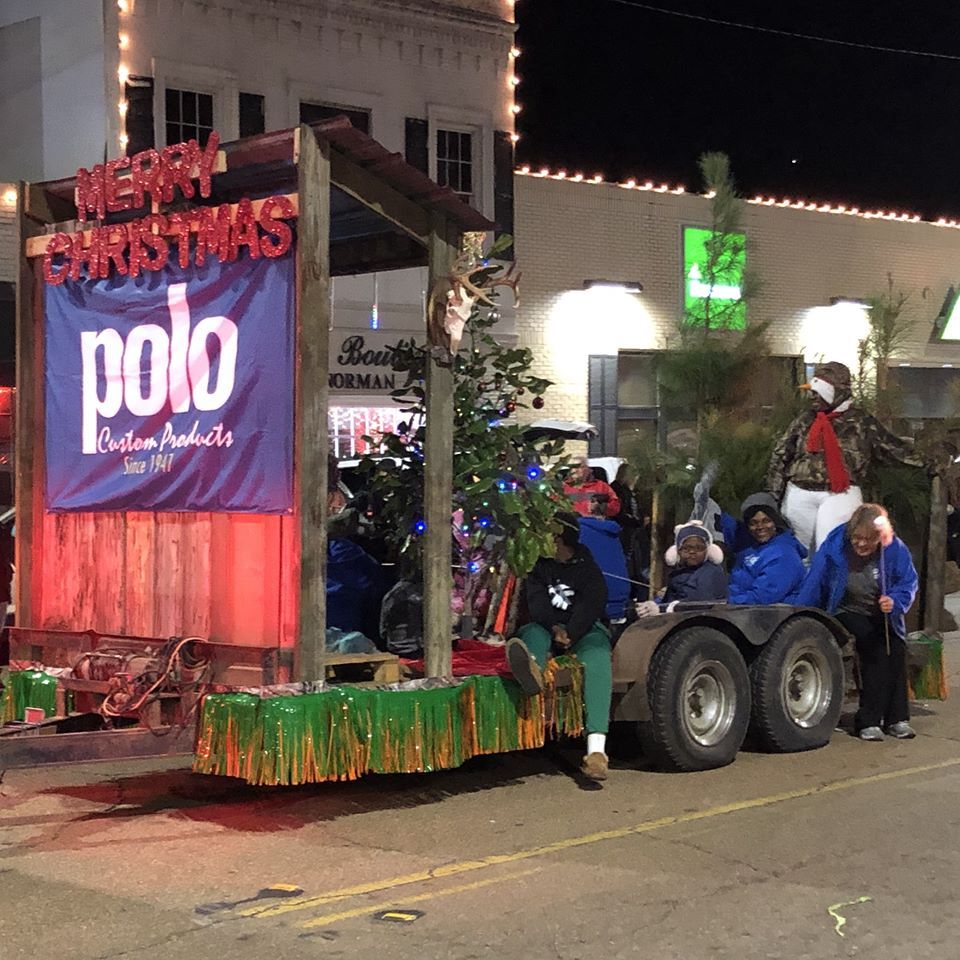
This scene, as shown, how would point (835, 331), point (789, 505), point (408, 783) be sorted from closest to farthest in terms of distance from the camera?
point (408, 783) < point (789, 505) < point (835, 331)

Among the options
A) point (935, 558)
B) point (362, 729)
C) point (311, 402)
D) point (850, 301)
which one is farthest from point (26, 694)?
point (850, 301)

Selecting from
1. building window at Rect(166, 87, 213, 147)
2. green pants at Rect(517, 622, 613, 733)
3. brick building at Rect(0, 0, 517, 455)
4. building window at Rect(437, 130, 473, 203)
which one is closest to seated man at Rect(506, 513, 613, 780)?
green pants at Rect(517, 622, 613, 733)

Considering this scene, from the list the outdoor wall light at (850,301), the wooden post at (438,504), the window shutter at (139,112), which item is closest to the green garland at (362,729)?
the wooden post at (438,504)

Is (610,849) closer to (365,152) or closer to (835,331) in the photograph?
(365,152)

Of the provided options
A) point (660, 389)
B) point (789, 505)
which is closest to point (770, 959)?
point (789, 505)

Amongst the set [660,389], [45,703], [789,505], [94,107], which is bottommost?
[45,703]

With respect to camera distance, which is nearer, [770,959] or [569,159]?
[770,959]

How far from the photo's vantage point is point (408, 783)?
7.92m

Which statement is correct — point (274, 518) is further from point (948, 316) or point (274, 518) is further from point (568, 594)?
point (948, 316)

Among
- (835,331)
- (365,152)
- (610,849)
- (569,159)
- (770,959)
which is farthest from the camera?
(569,159)

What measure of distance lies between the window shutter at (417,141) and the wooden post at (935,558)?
9.86 m

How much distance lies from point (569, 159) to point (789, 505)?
16.3 meters

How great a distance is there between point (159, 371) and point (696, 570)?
366 cm

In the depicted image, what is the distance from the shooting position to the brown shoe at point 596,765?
7664 mm
